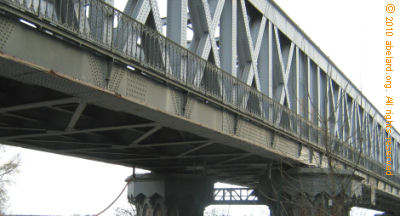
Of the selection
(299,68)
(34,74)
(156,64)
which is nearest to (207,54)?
(156,64)

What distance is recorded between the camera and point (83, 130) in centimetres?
1630

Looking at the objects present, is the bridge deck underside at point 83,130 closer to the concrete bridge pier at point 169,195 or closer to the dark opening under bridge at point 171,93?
the dark opening under bridge at point 171,93

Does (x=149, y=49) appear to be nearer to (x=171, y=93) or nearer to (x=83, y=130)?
(x=171, y=93)

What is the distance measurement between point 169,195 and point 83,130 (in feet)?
42.9

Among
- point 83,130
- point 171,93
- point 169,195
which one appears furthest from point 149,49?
point 169,195

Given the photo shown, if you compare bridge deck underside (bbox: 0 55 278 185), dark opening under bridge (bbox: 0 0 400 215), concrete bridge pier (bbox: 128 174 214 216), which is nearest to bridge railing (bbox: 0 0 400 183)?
dark opening under bridge (bbox: 0 0 400 215)

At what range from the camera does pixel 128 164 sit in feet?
92.1

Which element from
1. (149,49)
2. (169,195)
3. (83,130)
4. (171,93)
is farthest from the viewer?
(169,195)

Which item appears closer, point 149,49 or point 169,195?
point 149,49

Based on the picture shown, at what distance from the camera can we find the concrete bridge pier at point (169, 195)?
1123 inches

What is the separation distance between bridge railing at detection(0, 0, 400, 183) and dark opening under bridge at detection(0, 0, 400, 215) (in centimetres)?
3

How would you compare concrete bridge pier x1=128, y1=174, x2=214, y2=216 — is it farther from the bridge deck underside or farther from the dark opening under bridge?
the bridge deck underside

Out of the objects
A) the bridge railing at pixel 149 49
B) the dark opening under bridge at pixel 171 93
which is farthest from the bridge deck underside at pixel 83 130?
the bridge railing at pixel 149 49

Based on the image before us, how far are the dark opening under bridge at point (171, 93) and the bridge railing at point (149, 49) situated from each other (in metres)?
0.03
